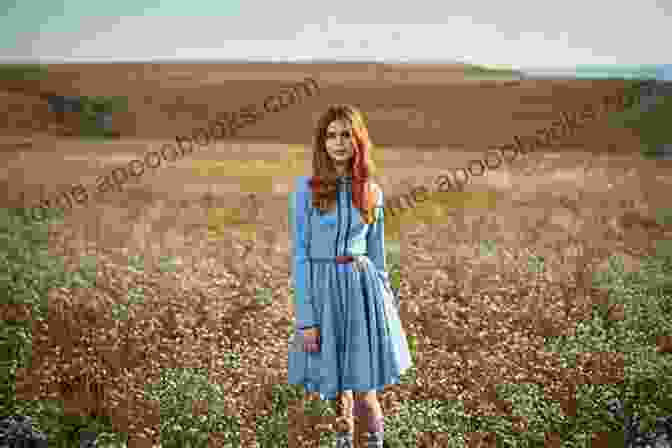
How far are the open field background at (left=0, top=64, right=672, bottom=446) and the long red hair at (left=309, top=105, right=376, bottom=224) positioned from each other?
186 centimetres

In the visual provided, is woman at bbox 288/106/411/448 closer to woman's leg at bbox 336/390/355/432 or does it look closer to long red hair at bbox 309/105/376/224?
long red hair at bbox 309/105/376/224

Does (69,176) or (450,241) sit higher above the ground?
(69,176)

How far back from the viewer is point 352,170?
124 inches

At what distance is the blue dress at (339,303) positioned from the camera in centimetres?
312

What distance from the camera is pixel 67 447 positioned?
3.88 metres

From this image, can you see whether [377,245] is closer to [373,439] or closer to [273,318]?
[373,439]

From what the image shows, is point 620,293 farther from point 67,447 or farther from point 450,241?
point 67,447

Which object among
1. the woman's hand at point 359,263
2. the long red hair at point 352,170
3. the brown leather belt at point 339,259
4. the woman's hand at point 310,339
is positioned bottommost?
the woman's hand at point 310,339

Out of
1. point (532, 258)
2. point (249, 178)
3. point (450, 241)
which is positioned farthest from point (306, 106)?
point (532, 258)

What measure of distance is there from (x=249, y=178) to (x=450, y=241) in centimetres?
922

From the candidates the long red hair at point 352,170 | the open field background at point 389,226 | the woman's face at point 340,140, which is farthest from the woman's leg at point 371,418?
the woman's face at point 340,140

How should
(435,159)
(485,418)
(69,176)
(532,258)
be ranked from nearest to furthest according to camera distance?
(485,418), (532,258), (69,176), (435,159)

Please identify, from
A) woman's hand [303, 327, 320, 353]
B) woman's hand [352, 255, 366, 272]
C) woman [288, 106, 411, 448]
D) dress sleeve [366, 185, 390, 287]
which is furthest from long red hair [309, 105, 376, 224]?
woman's hand [303, 327, 320, 353]

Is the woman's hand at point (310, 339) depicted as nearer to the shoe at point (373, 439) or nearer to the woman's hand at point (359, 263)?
the woman's hand at point (359, 263)
